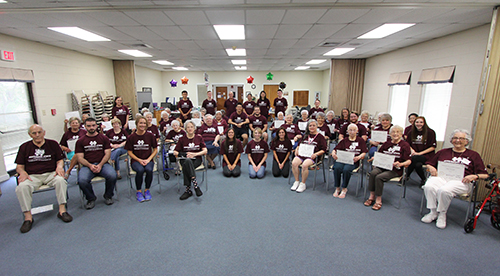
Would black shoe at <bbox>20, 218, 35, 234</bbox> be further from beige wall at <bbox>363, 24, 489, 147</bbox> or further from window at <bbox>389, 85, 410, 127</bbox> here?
window at <bbox>389, 85, 410, 127</bbox>

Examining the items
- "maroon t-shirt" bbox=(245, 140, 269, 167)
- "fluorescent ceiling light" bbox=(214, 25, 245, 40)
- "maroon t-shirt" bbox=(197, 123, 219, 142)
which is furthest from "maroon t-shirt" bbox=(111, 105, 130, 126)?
"maroon t-shirt" bbox=(245, 140, 269, 167)

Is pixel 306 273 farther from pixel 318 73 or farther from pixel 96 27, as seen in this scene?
pixel 318 73

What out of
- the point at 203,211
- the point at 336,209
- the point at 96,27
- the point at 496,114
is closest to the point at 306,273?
the point at 336,209

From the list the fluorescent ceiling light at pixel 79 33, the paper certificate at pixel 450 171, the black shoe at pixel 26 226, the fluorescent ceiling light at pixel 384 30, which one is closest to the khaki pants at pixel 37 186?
the black shoe at pixel 26 226

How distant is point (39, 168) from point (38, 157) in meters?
0.17

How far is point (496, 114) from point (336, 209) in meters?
2.87

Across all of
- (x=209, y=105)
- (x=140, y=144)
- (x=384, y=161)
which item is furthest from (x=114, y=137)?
(x=384, y=161)

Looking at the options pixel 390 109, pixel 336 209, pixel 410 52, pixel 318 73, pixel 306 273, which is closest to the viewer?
pixel 306 273

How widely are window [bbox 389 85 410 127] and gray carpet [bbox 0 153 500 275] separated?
12.8 feet

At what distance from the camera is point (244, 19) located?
4148mm

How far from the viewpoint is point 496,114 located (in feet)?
11.5

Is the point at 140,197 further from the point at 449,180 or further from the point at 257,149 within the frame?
the point at 449,180

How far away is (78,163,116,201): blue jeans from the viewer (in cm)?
352

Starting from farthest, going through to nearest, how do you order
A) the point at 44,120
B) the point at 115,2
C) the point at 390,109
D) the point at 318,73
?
the point at 318,73 < the point at 390,109 < the point at 44,120 < the point at 115,2
